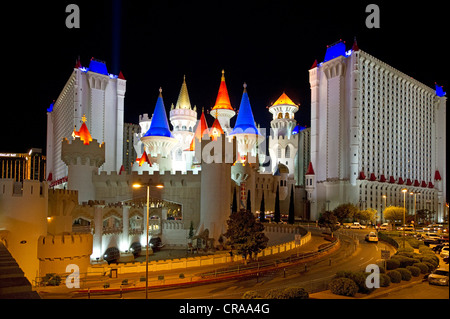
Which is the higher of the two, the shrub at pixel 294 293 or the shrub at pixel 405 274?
the shrub at pixel 294 293

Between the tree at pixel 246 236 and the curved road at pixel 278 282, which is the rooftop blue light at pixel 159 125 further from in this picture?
the curved road at pixel 278 282

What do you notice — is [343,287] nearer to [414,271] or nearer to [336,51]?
[414,271]

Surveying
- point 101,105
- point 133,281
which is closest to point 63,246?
point 133,281

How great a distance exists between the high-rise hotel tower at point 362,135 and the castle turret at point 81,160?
143 feet

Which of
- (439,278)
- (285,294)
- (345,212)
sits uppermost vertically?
(285,294)

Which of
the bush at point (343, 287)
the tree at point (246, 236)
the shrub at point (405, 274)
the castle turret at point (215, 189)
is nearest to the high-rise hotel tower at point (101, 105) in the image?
the castle turret at point (215, 189)

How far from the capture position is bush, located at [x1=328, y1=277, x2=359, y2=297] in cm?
1647

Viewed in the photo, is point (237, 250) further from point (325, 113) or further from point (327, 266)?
point (325, 113)

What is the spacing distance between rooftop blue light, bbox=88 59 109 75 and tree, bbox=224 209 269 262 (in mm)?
59352

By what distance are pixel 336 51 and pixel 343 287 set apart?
233ft

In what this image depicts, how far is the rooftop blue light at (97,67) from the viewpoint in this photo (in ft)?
261

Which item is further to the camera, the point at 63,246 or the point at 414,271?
the point at 63,246

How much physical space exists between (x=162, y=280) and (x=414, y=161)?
87.4m

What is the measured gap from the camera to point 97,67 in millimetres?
80000
